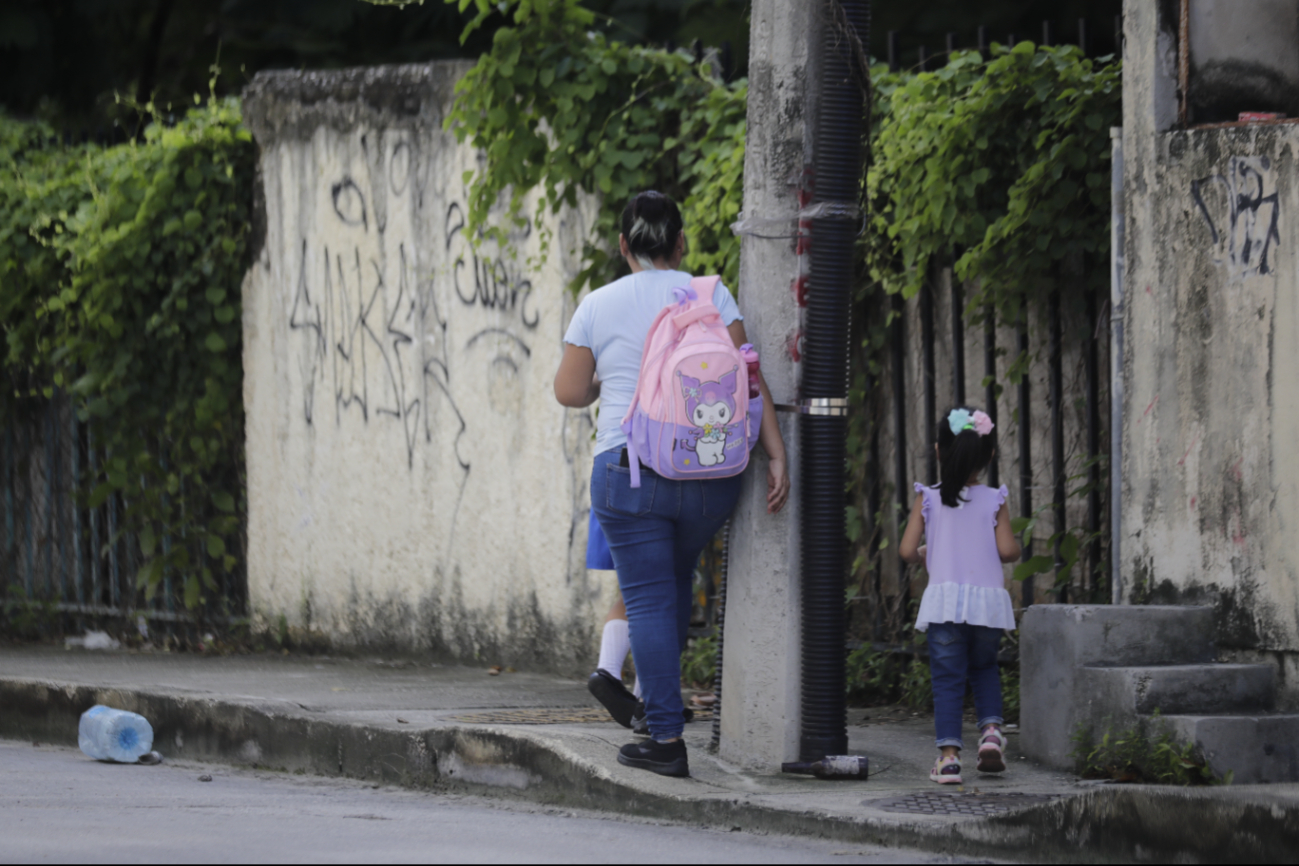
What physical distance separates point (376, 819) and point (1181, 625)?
251 cm

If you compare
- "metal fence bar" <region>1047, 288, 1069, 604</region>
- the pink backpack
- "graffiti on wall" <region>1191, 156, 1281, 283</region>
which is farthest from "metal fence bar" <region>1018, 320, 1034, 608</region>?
the pink backpack

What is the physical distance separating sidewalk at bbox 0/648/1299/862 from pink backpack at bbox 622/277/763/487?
0.93 m

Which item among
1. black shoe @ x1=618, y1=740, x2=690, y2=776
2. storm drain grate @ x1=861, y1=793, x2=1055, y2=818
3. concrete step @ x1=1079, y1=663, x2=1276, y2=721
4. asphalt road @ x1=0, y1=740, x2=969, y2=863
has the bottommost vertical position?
asphalt road @ x1=0, y1=740, x2=969, y2=863

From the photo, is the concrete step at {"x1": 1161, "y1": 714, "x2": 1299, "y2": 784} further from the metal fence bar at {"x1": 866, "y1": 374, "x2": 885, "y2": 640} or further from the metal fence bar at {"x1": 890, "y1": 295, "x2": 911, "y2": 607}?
the metal fence bar at {"x1": 866, "y1": 374, "x2": 885, "y2": 640}

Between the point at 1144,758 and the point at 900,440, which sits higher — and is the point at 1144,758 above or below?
below

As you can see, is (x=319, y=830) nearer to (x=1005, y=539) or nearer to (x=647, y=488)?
(x=647, y=488)

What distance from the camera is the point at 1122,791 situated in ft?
14.0

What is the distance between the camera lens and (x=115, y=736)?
21.3 feet

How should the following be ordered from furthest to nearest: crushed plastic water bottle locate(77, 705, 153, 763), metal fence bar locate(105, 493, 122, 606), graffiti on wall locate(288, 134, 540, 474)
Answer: metal fence bar locate(105, 493, 122, 606) → graffiti on wall locate(288, 134, 540, 474) → crushed plastic water bottle locate(77, 705, 153, 763)

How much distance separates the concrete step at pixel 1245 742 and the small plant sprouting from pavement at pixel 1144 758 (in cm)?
3

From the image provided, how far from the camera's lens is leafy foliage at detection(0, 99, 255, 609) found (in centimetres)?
889

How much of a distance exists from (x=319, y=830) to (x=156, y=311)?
5095 millimetres

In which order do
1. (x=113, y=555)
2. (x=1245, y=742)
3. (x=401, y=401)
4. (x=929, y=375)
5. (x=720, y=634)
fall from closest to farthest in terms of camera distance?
(x=1245, y=742) < (x=720, y=634) < (x=929, y=375) < (x=401, y=401) < (x=113, y=555)

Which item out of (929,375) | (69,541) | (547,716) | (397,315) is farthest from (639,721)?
(69,541)
